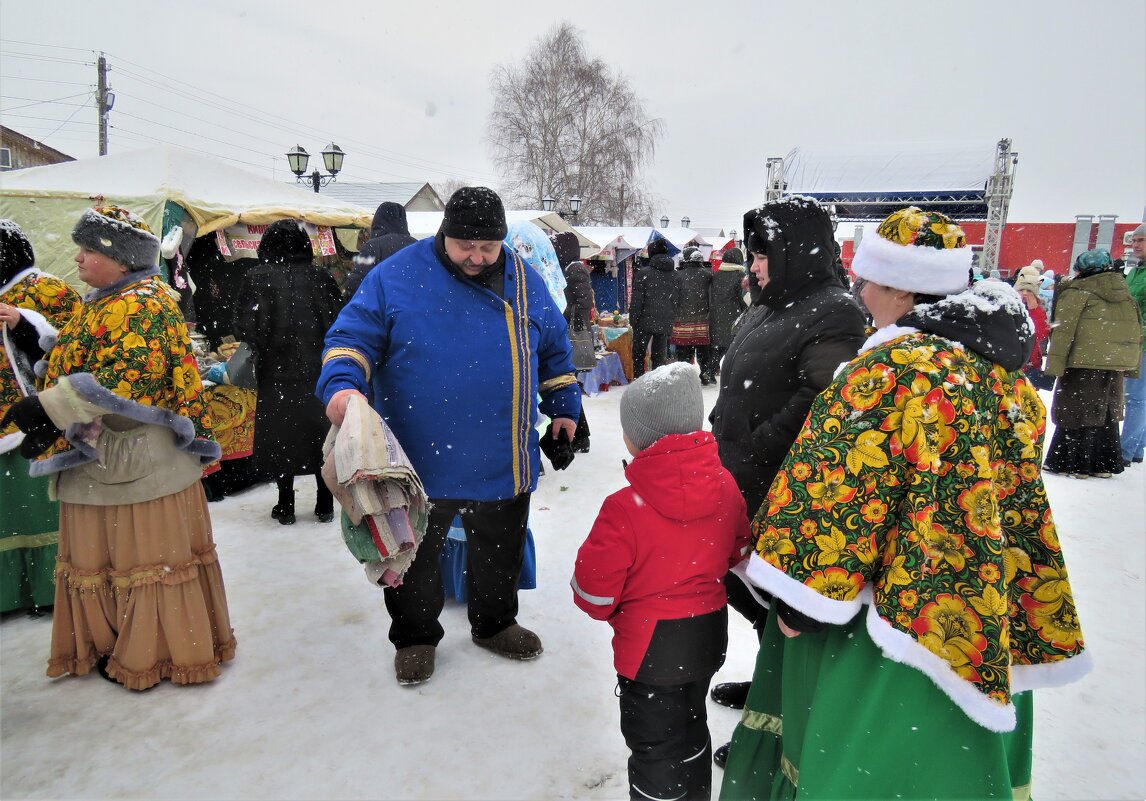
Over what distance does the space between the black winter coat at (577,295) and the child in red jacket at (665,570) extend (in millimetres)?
6294

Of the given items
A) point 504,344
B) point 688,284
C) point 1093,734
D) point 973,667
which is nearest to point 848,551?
point 973,667

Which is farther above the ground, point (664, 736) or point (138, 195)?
point (138, 195)

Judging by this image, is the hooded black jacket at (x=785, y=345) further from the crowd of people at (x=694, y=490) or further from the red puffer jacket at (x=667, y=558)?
the red puffer jacket at (x=667, y=558)

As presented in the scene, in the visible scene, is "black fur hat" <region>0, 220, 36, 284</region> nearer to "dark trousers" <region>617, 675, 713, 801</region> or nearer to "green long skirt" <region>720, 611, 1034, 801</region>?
"dark trousers" <region>617, 675, 713, 801</region>

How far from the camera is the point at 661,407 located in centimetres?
188

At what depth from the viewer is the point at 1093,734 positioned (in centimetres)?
266

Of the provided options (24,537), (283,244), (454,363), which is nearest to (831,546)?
(454,363)

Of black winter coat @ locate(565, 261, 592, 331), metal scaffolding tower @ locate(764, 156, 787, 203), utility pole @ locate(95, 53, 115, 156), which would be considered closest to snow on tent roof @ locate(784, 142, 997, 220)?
metal scaffolding tower @ locate(764, 156, 787, 203)

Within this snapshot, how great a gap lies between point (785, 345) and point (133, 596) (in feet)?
9.24

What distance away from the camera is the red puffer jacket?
1846 millimetres

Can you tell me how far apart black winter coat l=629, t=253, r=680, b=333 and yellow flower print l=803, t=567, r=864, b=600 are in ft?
26.6

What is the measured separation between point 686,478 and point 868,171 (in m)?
19.5

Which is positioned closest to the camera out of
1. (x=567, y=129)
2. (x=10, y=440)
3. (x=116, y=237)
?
(x=116, y=237)

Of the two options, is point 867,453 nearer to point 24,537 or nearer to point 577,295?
point 24,537
